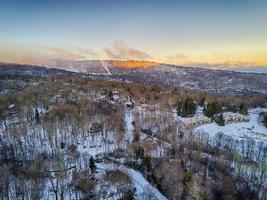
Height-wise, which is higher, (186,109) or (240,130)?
(186,109)

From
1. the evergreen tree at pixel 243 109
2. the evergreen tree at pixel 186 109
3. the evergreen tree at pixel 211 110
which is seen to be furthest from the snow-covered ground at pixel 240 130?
the evergreen tree at pixel 186 109

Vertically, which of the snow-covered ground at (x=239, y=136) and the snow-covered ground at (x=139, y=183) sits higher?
the snow-covered ground at (x=239, y=136)

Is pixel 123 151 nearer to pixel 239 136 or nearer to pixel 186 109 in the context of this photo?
pixel 239 136

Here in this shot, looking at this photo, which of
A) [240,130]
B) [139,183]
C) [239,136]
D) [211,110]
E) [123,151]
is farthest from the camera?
[211,110]

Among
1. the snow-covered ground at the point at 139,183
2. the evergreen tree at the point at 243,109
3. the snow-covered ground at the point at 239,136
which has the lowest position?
the snow-covered ground at the point at 139,183

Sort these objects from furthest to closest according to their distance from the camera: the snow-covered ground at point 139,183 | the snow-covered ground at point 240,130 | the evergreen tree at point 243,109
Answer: the evergreen tree at point 243,109, the snow-covered ground at point 240,130, the snow-covered ground at point 139,183

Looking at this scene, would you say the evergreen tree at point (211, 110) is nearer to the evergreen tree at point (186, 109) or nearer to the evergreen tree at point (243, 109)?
the evergreen tree at point (186, 109)

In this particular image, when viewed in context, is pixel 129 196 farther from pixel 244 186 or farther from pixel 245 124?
pixel 245 124

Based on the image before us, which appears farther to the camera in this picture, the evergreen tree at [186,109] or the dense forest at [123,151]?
the evergreen tree at [186,109]

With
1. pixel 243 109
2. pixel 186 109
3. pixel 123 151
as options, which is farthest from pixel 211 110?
pixel 123 151

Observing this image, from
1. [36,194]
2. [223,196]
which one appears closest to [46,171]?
[36,194]

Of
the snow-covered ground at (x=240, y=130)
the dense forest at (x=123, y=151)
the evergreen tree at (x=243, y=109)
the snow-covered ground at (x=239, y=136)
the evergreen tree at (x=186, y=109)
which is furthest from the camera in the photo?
the evergreen tree at (x=243, y=109)
